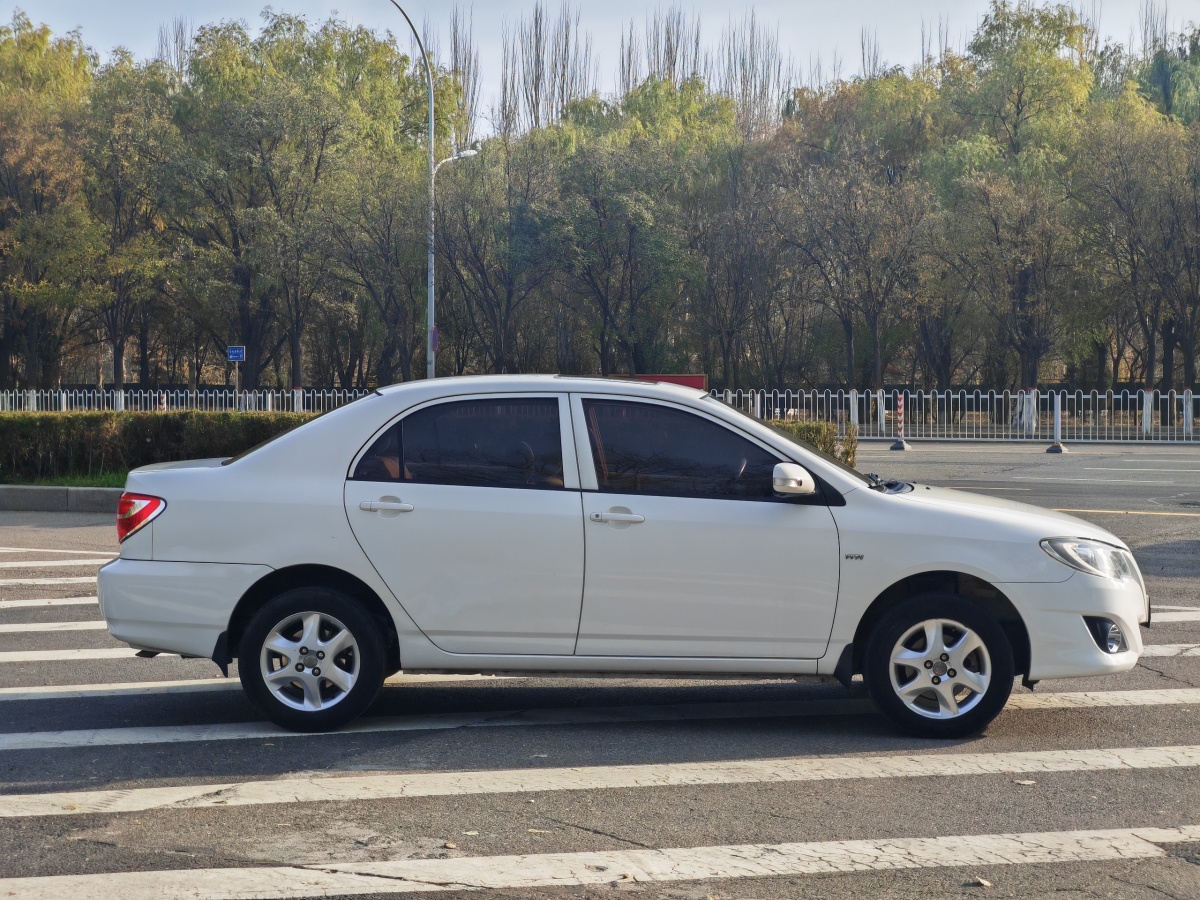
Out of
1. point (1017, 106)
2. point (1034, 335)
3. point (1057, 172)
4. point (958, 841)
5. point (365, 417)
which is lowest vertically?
point (958, 841)

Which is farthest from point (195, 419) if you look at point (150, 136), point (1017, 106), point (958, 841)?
point (1017, 106)

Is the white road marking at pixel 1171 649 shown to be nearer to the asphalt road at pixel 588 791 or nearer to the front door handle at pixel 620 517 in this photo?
the asphalt road at pixel 588 791

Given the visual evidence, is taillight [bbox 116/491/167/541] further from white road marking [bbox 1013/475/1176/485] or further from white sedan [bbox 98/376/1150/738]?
white road marking [bbox 1013/475/1176/485]

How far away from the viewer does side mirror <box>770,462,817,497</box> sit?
562cm

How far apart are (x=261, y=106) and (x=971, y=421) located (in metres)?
27.6

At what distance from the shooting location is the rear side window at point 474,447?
5.83 m

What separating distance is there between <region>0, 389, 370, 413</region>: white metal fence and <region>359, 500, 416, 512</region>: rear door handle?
2035 cm

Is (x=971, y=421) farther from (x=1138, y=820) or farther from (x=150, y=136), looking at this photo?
(x=150, y=136)

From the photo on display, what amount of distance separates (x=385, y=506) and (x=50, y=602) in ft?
15.8

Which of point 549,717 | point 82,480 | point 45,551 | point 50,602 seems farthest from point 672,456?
point 82,480

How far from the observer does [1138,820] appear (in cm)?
464

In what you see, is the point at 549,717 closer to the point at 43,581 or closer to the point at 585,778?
the point at 585,778

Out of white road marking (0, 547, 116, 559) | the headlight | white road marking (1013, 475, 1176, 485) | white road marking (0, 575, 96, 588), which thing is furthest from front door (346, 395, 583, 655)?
white road marking (1013, 475, 1176, 485)

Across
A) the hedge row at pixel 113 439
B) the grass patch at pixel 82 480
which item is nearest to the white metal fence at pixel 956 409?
the hedge row at pixel 113 439
